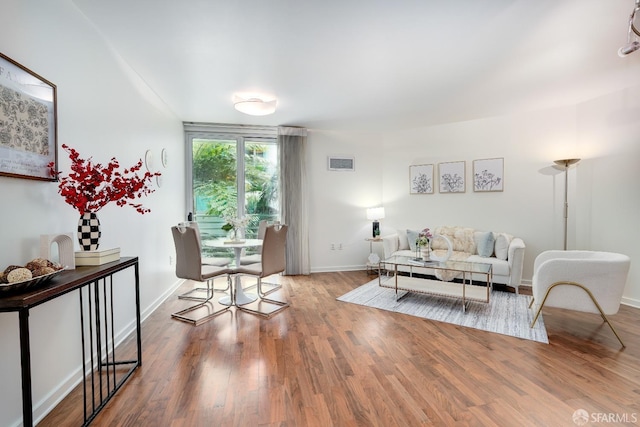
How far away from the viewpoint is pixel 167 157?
4094 millimetres

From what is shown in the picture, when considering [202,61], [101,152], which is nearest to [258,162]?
[202,61]

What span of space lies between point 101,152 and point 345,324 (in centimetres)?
269

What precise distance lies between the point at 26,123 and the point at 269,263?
2332 millimetres

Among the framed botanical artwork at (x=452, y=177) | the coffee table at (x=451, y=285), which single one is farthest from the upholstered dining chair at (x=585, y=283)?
the framed botanical artwork at (x=452, y=177)

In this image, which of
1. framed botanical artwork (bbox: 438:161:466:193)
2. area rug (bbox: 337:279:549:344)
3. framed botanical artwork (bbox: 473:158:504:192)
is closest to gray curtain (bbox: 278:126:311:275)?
area rug (bbox: 337:279:549:344)

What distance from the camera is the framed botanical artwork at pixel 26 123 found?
1.44 metres

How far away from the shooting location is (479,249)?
4.41 meters

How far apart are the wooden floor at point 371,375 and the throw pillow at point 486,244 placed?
123 centimetres

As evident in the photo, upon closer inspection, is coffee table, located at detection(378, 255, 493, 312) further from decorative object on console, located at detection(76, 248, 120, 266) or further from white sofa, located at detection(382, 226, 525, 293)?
decorative object on console, located at detection(76, 248, 120, 266)

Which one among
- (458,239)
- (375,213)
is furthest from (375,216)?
(458,239)

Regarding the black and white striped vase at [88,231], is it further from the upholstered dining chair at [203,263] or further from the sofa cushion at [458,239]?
the sofa cushion at [458,239]

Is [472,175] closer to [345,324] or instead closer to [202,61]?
[345,324]

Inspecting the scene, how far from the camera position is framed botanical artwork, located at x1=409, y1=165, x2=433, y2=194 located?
208 inches

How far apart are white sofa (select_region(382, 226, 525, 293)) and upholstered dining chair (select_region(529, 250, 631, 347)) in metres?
1.20
